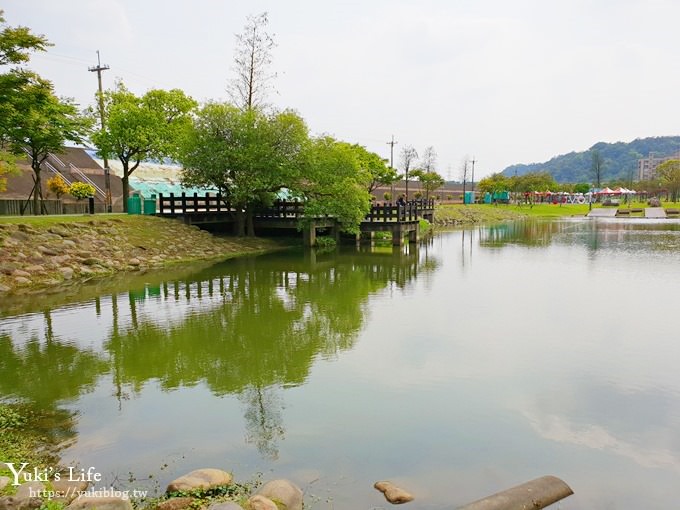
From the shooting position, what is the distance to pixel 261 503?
15.9 feet

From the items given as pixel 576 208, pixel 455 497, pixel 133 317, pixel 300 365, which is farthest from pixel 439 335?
pixel 576 208

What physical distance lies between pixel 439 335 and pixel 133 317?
7535mm

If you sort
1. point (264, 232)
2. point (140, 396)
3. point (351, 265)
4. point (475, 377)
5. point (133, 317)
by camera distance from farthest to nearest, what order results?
point (264, 232) < point (351, 265) < point (133, 317) < point (475, 377) < point (140, 396)

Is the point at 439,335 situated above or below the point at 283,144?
below

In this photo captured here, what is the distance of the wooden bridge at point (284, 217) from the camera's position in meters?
26.7

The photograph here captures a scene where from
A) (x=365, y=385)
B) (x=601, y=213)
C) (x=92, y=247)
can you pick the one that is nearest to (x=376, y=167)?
(x=92, y=247)

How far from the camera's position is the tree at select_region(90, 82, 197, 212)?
28.1 meters

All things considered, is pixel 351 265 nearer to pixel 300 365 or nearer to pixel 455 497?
pixel 300 365

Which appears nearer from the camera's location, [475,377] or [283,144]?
[475,377]

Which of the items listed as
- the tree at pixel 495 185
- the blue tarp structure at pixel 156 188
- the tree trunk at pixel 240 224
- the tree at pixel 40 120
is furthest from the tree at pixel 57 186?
the tree at pixel 495 185

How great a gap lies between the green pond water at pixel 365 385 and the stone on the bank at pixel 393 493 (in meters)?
0.08

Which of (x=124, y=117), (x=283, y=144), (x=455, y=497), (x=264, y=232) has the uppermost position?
(x=124, y=117)

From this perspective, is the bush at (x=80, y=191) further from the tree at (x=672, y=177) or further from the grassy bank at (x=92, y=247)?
the tree at (x=672, y=177)

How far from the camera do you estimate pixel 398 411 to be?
7.30 metres
